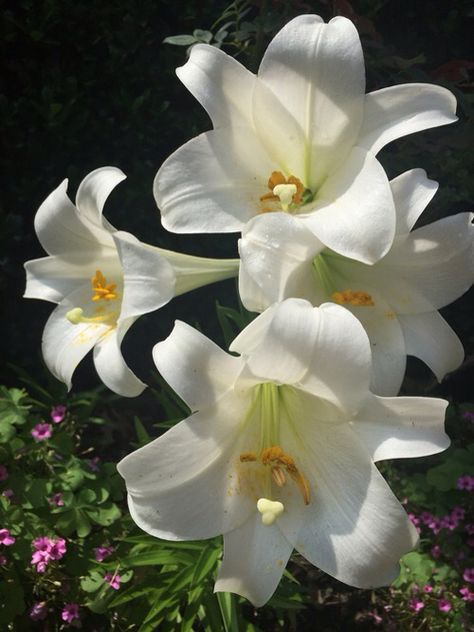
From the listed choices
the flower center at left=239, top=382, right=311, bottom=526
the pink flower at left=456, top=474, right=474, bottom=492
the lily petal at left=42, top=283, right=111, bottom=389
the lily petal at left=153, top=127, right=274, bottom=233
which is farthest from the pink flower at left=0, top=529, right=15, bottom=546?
the pink flower at left=456, top=474, right=474, bottom=492

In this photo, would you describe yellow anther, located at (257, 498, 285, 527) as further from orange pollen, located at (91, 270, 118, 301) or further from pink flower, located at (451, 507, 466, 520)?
pink flower, located at (451, 507, 466, 520)

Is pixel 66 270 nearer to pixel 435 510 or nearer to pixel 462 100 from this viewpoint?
pixel 462 100

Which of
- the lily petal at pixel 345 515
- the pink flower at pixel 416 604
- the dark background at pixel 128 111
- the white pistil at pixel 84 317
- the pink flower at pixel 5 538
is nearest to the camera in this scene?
the lily petal at pixel 345 515

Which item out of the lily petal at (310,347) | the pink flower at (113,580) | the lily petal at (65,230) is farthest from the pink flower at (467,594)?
the lily petal at (65,230)

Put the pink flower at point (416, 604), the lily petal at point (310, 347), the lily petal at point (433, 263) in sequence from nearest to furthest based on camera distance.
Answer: the lily petal at point (310, 347) < the lily petal at point (433, 263) < the pink flower at point (416, 604)

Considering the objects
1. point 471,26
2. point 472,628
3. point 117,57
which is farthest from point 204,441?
point 471,26

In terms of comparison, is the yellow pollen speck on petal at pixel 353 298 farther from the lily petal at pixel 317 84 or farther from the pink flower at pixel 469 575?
the pink flower at pixel 469 575
